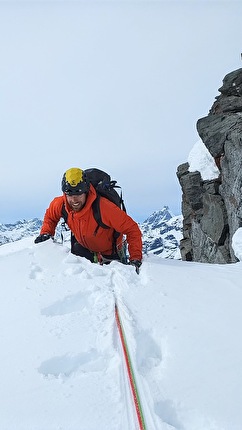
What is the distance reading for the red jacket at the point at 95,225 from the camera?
22.7ft

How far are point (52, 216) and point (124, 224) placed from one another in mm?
1719

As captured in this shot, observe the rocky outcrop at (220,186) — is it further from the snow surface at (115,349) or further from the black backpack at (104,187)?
the snow surface at (115,349)

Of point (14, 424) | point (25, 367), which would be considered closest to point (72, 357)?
point (25, 367)

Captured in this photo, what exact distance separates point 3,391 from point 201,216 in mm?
20263

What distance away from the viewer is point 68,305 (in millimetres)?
4605

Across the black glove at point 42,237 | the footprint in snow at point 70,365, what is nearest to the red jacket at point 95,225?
the black glove at point 42,237

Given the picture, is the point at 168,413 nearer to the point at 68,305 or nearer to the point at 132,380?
the point at 132,380

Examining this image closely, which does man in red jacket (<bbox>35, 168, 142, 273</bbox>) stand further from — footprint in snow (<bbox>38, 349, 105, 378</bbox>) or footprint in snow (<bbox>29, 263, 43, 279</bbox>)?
footprint in snow (<bbox>38, 349, 105, 378</bbox>)

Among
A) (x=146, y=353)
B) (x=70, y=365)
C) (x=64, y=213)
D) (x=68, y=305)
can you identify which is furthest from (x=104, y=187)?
(x=70, y=365)

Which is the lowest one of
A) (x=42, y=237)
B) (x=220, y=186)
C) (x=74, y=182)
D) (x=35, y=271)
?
(x=220, y=186)

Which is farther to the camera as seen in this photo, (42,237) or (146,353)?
(42,237)

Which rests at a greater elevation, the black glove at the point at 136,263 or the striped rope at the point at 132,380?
the striped rope at the point at 132,380

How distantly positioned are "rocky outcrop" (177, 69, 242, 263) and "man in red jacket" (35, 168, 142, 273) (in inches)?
381

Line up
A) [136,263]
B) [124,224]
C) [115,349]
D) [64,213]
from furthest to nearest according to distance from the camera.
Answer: [64,213]
[124,224]
[136,263]
[115,349]
